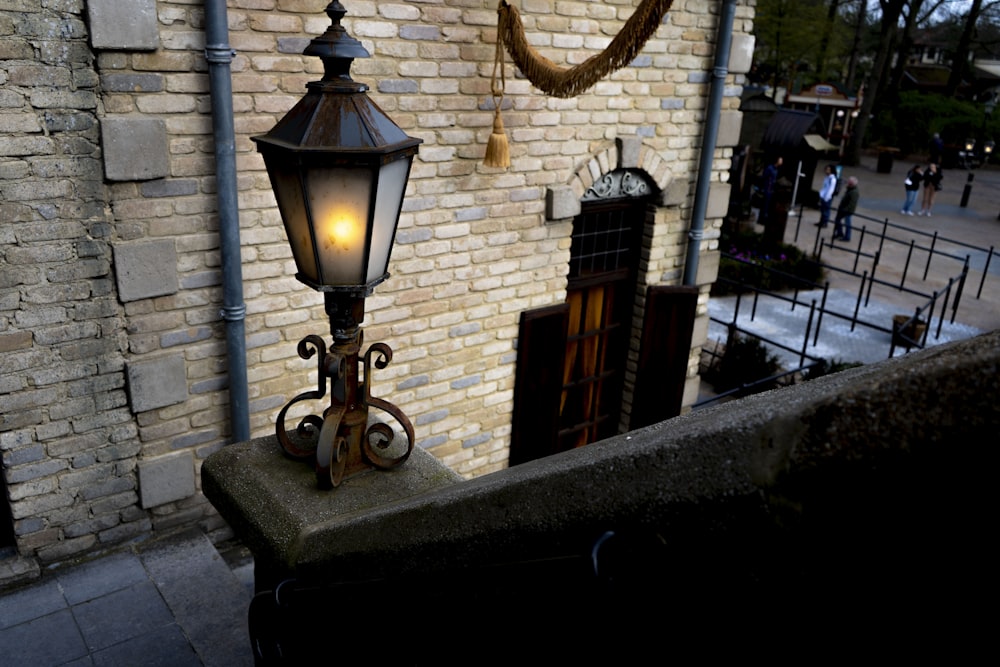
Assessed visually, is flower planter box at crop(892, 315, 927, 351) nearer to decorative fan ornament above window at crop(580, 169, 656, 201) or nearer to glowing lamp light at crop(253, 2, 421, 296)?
decorative fan ornament above window at crop(580, 169, 656, 201)

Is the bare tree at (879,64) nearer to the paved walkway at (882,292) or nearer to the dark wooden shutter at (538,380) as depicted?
the paved walkway at (882,292)

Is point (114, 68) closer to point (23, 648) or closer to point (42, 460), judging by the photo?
point (42, 460)

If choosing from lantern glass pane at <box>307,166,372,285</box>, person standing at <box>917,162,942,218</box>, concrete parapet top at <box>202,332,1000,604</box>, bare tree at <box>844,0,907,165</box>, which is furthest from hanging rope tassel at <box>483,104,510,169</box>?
bare tree at <box>844,0,907,165</box>

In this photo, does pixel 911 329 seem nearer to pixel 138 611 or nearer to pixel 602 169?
pixel 602 169

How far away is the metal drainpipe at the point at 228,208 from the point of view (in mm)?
4352

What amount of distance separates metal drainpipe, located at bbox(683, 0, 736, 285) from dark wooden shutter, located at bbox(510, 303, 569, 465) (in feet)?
4.55

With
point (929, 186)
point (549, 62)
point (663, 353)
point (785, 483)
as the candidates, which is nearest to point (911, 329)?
point (663, 353)

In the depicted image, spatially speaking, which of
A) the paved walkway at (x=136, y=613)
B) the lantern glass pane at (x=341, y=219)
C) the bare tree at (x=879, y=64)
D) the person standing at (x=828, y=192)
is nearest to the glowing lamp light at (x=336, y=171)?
the lantern glass pane at (x=341, y=219)

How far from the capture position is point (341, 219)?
285 centimetres

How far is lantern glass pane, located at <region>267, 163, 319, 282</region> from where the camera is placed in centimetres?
281

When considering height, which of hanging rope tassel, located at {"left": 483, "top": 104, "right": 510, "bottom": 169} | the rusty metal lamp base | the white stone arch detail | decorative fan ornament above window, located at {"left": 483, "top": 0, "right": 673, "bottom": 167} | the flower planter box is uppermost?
decorative fan ornament above window, located at {"left": 483, "top": 0, "right": 673, "bottom": 167}

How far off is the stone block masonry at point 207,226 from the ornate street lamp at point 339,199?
1.85 m

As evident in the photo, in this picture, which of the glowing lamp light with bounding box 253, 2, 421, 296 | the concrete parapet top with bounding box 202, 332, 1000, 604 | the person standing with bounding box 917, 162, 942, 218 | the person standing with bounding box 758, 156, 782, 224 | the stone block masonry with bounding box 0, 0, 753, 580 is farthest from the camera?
the person standing with bounding box 917, 162, 942, 218

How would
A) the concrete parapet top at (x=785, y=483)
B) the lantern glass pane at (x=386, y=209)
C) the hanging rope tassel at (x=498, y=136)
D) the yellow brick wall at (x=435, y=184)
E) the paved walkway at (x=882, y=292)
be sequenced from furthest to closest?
the paved walkway at (x=882, y=292) < the hanging rope tassel at (x=498, y=136) < the yellow brick wall at (x=435, y=184) < the lantern glass pane at (x=386, y=209) < the concrete parapet top at (x=785, y=483)
